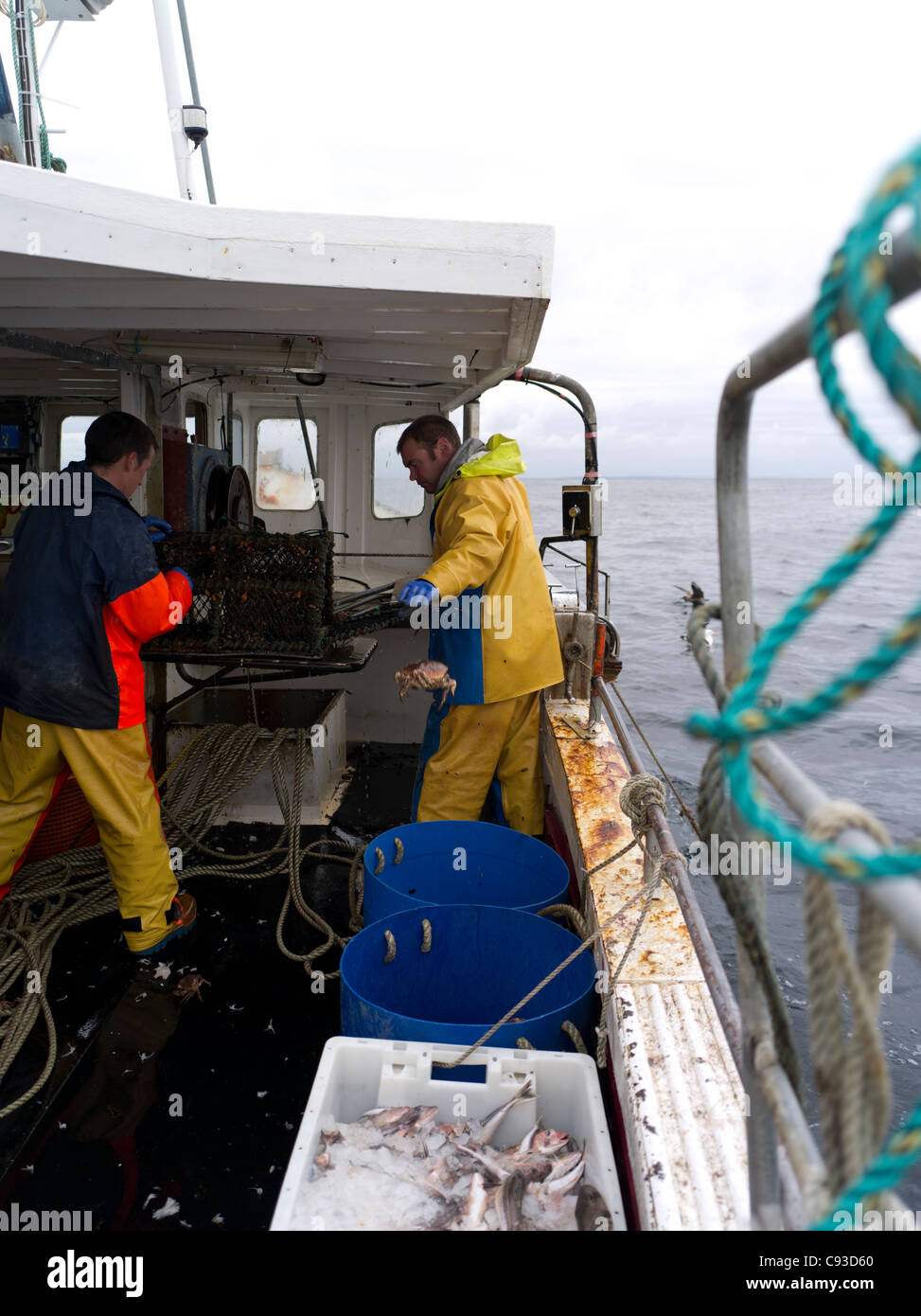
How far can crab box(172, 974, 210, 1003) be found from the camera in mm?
3329

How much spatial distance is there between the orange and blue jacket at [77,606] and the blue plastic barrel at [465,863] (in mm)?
1256

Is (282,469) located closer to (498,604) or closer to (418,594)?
(498,604)

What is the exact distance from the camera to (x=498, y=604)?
154 inches

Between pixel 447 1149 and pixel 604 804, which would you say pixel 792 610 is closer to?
pixel 447 1149

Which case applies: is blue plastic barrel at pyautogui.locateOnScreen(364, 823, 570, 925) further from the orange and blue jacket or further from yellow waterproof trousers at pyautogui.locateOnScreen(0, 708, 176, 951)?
the orange and blue jacket

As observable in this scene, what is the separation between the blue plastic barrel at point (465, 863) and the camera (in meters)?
3.23

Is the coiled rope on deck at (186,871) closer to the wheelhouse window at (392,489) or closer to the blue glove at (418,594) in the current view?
the blue glove at (418,594)

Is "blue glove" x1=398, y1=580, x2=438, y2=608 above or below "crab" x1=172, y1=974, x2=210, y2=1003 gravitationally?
above

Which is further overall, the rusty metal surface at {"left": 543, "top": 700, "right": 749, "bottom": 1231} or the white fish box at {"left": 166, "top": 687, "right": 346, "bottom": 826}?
the white fish box at {"left": 166, "top": 687, "right": 346, "bottom": 826}

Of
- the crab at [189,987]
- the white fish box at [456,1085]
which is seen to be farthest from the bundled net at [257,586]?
the white fish box at [456,1085]

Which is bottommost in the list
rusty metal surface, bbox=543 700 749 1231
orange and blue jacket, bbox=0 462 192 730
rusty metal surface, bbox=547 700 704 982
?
rusty metal surface, bbox=543 700 749 1231

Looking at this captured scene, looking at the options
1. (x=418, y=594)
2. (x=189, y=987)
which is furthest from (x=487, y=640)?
(x=189, y=987)

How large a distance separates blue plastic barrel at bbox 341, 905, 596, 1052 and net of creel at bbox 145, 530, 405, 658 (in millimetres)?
1835

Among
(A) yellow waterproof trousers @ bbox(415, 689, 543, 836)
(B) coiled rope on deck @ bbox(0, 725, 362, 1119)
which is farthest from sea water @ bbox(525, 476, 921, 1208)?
(B) coiled rope on deck @ bbox(0, 725, 362, 1119)
